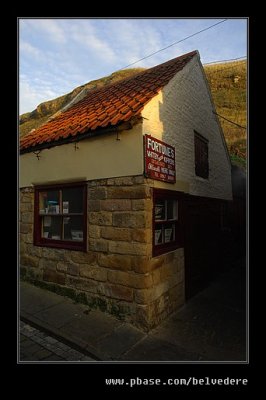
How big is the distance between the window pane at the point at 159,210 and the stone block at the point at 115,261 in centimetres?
114

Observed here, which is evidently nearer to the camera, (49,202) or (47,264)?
(47,264)

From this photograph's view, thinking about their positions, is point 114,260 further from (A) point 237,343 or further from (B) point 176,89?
(B) point 176,89

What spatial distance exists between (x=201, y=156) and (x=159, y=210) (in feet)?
10.4

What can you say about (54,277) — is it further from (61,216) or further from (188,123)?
(188,123)

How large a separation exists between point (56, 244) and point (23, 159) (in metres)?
2.60

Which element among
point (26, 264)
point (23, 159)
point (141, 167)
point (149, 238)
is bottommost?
point (26, 264)

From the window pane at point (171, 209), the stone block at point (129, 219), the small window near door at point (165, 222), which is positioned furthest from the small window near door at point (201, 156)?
the stone block at point (129, 219)

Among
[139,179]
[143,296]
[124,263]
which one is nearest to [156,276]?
[143,296]

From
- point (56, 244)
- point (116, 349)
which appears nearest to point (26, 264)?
point (56, 244)

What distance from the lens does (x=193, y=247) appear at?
23.9ft

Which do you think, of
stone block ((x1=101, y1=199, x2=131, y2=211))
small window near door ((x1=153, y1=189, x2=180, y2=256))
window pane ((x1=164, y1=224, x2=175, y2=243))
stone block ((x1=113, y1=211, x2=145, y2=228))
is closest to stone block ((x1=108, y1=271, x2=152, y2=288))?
small window near door ((x1=153, y1=189, x2=180, y2=256))

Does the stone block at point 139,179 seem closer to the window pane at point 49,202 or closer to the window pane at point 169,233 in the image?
the window pane at point 169,233

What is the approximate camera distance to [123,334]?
187 inches

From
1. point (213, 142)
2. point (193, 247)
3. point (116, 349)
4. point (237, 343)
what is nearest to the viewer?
point (116, 349)
